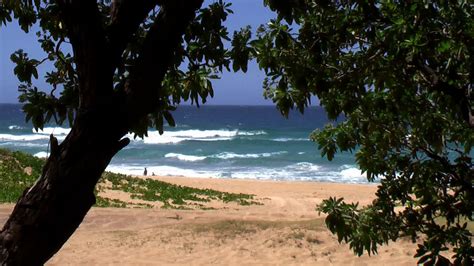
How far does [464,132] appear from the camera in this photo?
4.17 m

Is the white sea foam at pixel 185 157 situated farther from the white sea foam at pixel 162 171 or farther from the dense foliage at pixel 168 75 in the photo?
the dense foliage at pixel 168 75

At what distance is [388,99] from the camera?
13.0ft

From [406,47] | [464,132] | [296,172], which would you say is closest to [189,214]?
[464,132]

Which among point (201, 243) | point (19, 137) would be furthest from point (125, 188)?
point (19, 137)

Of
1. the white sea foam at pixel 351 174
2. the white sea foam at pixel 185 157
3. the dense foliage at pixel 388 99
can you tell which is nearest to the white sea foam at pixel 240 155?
the white sea foam at pixel 185 157

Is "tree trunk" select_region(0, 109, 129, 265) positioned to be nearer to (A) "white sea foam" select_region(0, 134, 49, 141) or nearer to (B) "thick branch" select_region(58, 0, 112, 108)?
(B) "thick branch" select_region(58, 0, 112, 108)

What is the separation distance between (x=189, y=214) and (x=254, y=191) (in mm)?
11275

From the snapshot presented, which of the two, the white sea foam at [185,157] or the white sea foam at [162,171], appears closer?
the white sea foam at [162,171]

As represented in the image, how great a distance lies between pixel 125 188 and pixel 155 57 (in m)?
16.0

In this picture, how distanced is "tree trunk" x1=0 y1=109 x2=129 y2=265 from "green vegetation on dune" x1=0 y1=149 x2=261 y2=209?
12482 mm

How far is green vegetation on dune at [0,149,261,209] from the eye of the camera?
15.4m

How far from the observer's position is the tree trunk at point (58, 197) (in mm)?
2205

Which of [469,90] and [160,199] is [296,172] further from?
[469,90]

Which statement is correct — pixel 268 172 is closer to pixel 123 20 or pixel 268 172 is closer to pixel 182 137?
pixel 182 137
